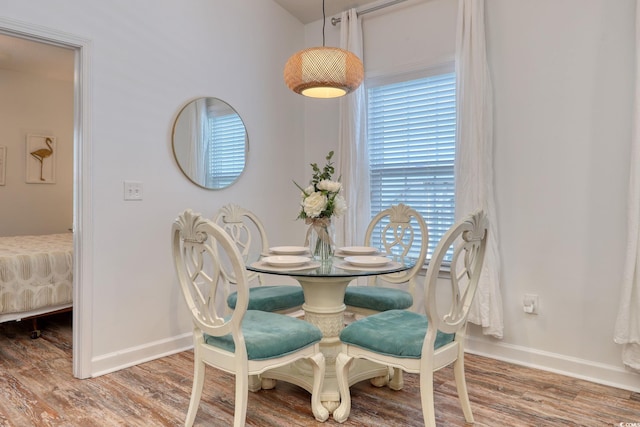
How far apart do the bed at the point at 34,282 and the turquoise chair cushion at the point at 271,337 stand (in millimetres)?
2088

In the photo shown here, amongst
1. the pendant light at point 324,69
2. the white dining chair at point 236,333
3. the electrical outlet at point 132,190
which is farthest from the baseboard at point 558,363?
the electrical outlet at point 132,190

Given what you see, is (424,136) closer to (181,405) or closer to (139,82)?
(139,82)


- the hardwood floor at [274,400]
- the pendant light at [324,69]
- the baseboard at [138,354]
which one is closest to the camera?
the hardwood floor at [274,400]

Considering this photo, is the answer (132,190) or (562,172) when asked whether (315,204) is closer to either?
(132,190)

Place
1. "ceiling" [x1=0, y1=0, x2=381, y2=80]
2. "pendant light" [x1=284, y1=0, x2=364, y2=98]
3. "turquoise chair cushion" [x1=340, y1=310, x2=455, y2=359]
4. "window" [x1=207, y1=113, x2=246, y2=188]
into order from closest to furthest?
1. "turquoise chair cushion" [x1=340, y1=310, x2=455, y2=359]
2. "pendant light" [x1=284, y1=0, x2=364, y2=98]
3. "window" [x1=207, y1=113, x2=246, y2=188]
4. "ceiling" [x1=0, y1=0, x2=381, y2=80]

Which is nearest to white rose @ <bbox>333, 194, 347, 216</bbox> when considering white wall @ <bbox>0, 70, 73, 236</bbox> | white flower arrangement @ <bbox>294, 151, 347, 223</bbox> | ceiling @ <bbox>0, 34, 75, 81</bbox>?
white flower arrangement @ <bbox>294, 151, 347, 223</bbox>

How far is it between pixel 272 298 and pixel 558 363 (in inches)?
72.3

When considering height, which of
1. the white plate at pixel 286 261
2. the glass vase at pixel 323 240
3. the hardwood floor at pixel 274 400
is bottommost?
the hardwood floor at pixel 274 400

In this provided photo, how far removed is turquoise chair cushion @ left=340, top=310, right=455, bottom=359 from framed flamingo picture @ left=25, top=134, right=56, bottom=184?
4.80 m

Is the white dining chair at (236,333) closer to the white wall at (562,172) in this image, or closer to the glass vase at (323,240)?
the glass vase at (323,240)

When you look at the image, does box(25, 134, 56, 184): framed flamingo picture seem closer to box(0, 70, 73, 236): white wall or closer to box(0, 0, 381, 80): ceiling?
box(0, 70, 73, 236): white wall

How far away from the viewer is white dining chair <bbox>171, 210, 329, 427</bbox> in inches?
71.8

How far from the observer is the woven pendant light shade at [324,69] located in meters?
2.51

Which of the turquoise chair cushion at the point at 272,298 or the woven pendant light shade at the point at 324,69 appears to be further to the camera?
the turquoise chair cushion at the point at 272,298
